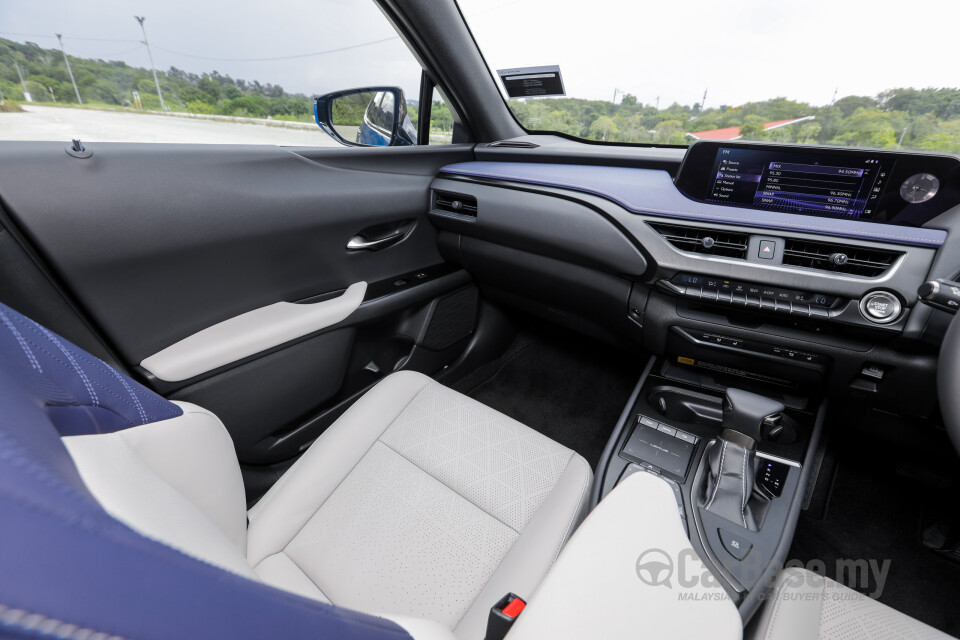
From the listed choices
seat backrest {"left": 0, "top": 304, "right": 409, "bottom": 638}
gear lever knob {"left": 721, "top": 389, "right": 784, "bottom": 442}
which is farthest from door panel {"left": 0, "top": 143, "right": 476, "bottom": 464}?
gear lever knob {"left": 721, "top": 389, "right": 784, "bottom": 442}

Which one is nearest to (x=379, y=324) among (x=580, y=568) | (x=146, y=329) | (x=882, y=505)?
(x=146, y=329)

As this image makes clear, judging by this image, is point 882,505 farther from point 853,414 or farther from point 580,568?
point 580,568

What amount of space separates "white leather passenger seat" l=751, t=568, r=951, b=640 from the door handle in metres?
1.38

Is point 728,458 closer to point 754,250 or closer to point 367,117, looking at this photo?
point 754,250

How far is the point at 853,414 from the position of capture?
139 centimetres

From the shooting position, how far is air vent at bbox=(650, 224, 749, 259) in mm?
1190

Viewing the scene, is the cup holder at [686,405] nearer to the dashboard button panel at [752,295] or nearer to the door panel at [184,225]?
the dashboard button panel at [752,295]

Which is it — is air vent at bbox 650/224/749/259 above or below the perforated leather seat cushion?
above

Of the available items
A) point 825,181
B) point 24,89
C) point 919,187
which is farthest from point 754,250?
point 24,89

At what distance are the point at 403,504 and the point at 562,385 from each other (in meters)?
1.28

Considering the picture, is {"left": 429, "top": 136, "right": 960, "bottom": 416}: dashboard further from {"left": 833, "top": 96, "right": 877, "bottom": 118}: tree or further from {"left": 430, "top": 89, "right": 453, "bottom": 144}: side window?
{"left": 430, "top": 89, "right": 453, "bottom": 144}: side window

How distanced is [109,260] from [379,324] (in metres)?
0.81

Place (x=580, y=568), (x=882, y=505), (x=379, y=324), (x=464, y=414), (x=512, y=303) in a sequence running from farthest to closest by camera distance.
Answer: (x=512, y=303)
(x=379, y=324)
(x=882, y=505)
(x=464, y=414)
(x=580, y=568)

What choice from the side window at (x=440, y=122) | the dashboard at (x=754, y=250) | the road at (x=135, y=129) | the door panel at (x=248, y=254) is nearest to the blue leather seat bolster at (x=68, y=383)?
the door panel at (x=248, y=254)
